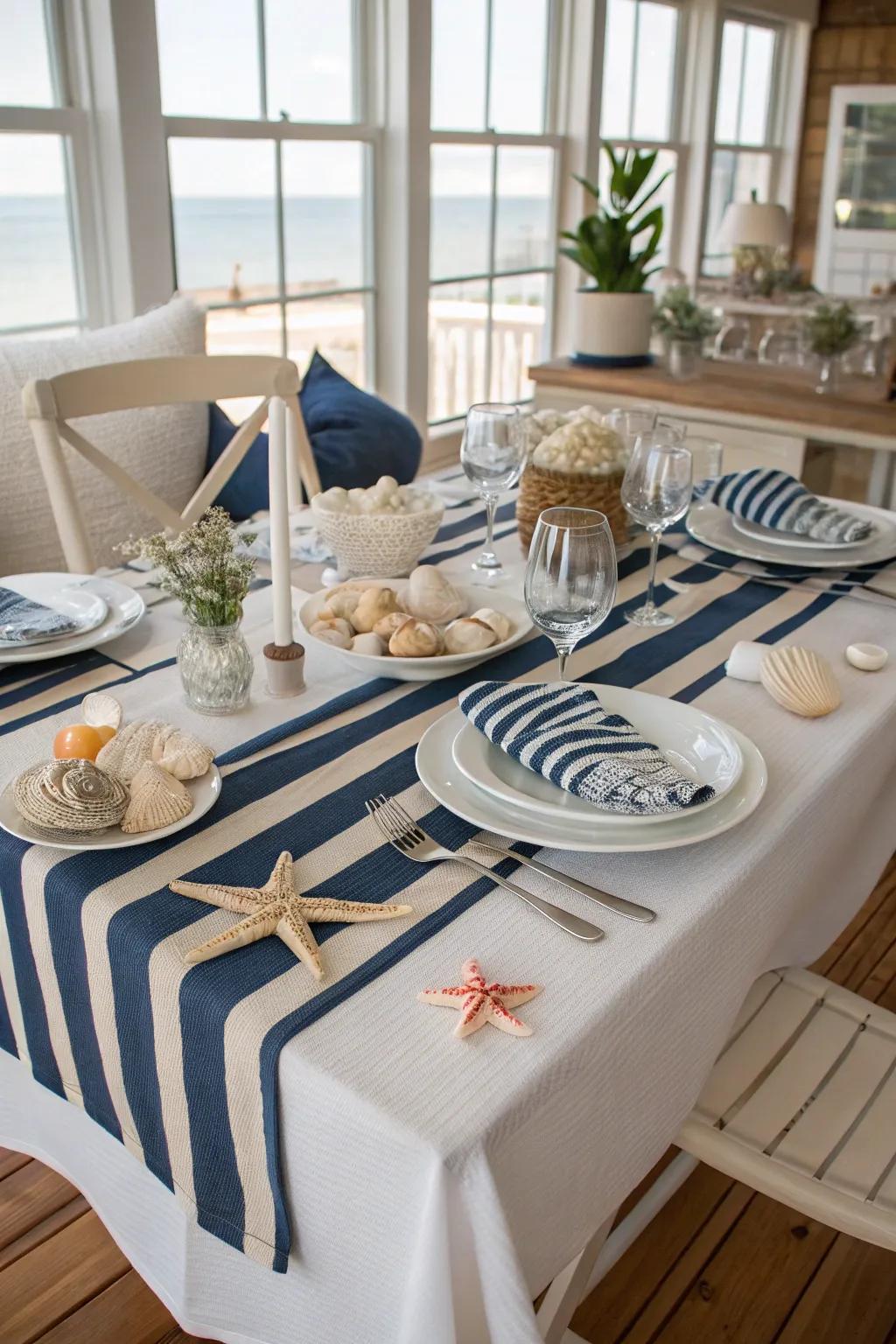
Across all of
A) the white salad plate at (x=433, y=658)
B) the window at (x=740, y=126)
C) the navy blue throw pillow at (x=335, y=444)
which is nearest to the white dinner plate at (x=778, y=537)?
the white salad plate at (x=433, y=658)

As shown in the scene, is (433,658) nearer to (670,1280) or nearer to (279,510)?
(279,510)

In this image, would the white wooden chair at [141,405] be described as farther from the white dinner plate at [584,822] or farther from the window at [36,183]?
the window at [36,183]

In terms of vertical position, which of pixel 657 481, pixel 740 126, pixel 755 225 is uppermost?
pixel 740 126

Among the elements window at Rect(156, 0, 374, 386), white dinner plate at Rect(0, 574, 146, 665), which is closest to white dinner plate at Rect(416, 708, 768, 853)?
white dinner plate at Rect(0, 574, 146, 665)

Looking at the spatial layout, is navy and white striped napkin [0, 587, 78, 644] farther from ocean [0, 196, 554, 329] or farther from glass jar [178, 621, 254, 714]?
ocean [0, 196, 554, 329]

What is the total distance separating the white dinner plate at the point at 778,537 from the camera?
60.2 inches

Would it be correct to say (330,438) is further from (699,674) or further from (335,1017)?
(335,1017)

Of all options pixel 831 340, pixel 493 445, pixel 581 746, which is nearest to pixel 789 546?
pixel 493 445

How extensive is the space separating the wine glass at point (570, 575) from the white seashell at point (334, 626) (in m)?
0.23

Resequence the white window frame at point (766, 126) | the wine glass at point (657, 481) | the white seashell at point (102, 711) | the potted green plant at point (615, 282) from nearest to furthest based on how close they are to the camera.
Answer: the white seashell at point (102, 711), the wine glass at point (657, 481), the potted green plant at point (615, 282), the white window frame at point (766, 126)

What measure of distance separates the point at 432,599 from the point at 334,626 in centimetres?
12

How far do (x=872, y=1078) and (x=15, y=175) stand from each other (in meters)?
2.68

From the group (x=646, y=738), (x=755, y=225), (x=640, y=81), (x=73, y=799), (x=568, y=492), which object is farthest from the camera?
(x=755, y=225)

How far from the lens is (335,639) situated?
3.86 feet
